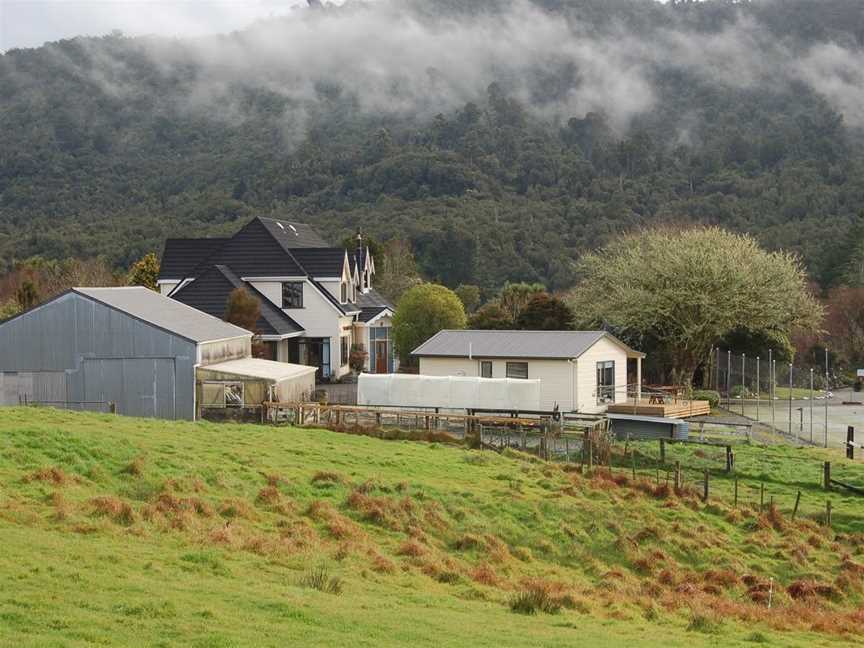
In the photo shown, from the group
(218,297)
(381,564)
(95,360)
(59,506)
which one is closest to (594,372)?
(95,360)

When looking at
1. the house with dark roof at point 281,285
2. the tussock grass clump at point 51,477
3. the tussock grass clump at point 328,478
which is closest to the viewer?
the tussock grass clump at point 51,477

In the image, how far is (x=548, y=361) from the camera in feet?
140

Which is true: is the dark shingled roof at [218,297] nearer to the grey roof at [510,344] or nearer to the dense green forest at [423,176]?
the grey roof at [510,344]

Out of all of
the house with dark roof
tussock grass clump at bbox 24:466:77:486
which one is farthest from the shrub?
tussock grass clump at bbox 24:466:77:486

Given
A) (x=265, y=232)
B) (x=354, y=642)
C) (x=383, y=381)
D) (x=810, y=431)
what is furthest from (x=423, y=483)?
(x=265, y=232)

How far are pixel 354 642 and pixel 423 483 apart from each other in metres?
12.8

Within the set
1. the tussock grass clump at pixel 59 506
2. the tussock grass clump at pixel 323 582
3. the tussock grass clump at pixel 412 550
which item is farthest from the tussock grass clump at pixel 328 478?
the tussock grass clump at pixel 323 582

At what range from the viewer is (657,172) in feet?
515

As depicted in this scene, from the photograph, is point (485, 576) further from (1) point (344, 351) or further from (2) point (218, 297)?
(1) point (344, 351)

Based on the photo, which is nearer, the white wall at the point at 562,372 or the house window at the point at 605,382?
the white wall at the point at 562,372

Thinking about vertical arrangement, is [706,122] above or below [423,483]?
above

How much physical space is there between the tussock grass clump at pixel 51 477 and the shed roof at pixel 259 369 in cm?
1875

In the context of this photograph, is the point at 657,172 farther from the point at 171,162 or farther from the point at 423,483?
the point at 423,483

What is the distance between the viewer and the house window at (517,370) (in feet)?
142
